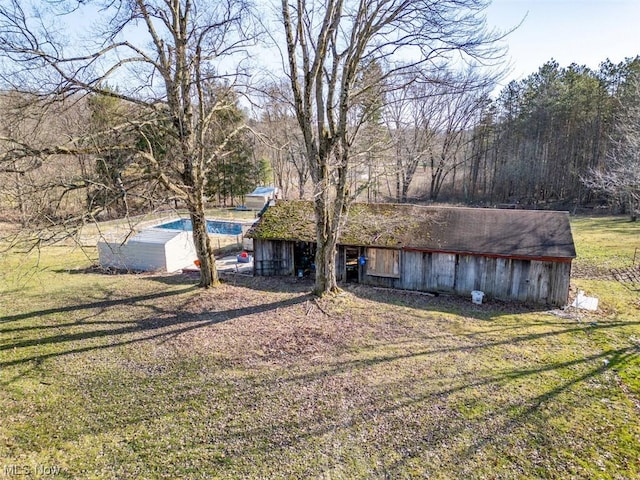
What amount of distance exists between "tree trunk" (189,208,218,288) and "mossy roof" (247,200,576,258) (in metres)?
3.03

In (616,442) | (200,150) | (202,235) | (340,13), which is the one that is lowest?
(616,442)

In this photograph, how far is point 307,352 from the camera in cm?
960

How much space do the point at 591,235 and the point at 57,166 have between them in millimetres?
33169

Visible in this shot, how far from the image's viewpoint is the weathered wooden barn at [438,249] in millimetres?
13656

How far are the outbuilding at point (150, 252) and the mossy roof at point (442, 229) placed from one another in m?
4.40

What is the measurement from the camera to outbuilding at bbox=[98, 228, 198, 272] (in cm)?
1820

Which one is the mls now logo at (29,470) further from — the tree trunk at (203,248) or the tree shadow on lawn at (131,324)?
the tree trunk at (203,248)

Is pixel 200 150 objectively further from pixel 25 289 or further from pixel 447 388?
pixel 447 388

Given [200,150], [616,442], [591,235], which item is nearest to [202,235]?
[200,150]

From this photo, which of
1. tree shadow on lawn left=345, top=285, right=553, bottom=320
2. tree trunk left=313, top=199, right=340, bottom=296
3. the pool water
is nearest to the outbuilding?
tree trunk left=313, top=199, right=340, bottom=296

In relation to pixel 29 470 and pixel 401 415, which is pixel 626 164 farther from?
pixel 29 470

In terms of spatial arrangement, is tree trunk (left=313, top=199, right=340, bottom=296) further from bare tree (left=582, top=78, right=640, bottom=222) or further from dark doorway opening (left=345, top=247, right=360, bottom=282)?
bare tree (left=582, top=78, right=640, bottom=222)

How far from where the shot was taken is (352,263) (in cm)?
1705

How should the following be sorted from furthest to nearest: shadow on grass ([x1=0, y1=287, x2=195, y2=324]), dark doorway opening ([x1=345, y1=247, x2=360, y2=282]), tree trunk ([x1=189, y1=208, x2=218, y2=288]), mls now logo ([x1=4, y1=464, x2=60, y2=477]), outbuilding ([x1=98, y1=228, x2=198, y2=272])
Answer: outbuilding ([x1=98, y1=228, x2=198, y2=272]), dark doorway opening ([x1=345, y1=247, x2=360, y2=282]), tree trunk ([x1=189, y1=208, x2=218, y2=288]), shadow on grass ([x1=0, y1=287, x2=195, y2=324]), mls now logo ([x1=4, y1=464, x2=60, y2=477])
